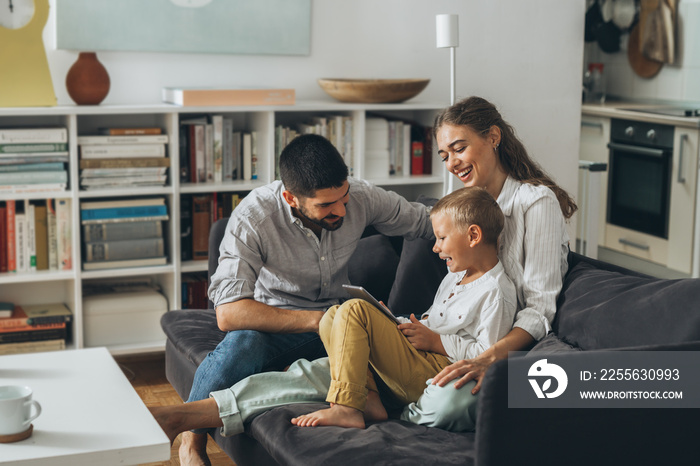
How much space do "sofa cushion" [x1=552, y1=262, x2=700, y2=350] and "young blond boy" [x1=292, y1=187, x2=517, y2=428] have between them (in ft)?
0.49

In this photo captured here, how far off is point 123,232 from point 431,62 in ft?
5.31

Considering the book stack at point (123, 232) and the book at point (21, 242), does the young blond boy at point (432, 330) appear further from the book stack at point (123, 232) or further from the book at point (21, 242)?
the book at point (21, 242)

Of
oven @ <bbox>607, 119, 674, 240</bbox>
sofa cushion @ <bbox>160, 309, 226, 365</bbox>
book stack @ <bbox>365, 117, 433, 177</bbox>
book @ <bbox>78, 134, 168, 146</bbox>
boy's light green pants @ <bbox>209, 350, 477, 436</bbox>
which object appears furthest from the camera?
oven @ <bbox>607, 119, 674, 240</bbox>

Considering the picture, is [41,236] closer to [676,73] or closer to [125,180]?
[125,180]

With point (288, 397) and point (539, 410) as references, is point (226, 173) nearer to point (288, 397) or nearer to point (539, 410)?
point (288, 397)

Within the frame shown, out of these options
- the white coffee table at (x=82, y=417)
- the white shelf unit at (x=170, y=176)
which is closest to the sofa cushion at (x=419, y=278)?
the white coffee table at (x=82, y=417)

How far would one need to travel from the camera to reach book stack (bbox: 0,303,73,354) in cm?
318

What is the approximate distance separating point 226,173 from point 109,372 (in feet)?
4.91

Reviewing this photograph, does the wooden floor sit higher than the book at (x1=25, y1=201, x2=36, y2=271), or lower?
lower

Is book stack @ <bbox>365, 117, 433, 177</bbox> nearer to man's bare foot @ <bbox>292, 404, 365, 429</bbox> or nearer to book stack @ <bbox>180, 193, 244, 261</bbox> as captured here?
book stack @ <bbox>180, 193, 244, 261</bbox>

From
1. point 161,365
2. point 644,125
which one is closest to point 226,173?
point 161,365

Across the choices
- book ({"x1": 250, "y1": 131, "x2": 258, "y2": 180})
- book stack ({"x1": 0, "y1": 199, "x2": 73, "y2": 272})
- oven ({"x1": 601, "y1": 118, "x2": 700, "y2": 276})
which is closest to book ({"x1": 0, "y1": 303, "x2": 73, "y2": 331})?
book stack ({"x1": 0, "y1": 199, "x2": 73, "y2": 272})

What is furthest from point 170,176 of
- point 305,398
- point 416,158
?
point 305,398

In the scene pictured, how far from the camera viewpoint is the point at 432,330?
208cm
